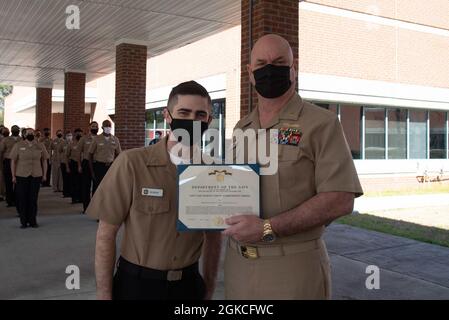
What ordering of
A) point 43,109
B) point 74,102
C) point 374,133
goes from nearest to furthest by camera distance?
point 374,133 < point 74,102 < point 43,109

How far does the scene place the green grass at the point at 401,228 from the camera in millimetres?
8003

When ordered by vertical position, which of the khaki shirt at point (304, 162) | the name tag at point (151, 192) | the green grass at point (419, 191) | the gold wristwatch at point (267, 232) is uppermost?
the khaki shirt at point (304, 162)

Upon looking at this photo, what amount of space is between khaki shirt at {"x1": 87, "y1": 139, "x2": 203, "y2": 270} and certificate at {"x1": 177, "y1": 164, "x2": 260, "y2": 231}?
22cm

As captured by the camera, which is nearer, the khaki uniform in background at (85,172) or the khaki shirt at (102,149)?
the khaki shirt at (102,149)

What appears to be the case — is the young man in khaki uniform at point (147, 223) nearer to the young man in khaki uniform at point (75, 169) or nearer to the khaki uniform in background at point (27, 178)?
the khaki uniform in background at point (27, 178)

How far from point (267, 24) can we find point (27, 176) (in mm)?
5285

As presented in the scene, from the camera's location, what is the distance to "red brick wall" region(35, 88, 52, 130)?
807 inches

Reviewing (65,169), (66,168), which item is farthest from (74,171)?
(65,169)

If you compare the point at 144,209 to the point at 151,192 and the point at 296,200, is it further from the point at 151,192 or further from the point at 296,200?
the point at 296,200

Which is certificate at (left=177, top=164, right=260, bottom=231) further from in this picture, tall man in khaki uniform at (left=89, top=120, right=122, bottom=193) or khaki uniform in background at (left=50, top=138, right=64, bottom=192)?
khaki uniform in background at (left=50, top=138, right=64, bottom=192)

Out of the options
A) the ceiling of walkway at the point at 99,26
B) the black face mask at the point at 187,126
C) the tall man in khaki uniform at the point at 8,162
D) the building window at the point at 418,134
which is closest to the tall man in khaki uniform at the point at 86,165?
the tall man in khaki uniform at the point at 8,162

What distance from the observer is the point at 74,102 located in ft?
53.5

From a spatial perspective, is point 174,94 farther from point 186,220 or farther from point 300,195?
point 300,195

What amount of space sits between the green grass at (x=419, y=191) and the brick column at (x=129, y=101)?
781 centimetres
